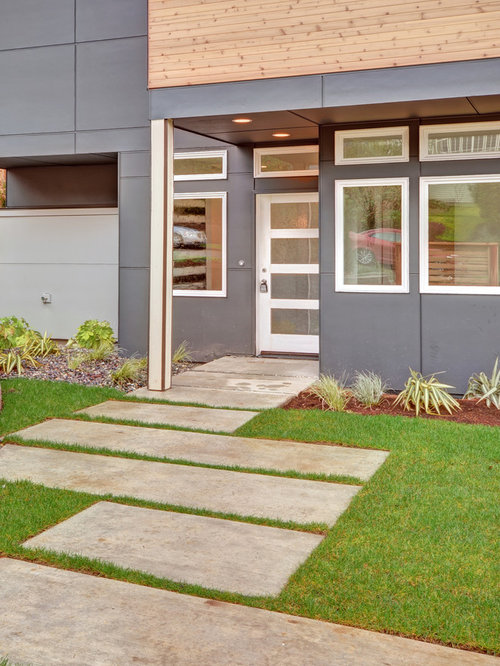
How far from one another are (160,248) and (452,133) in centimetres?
384

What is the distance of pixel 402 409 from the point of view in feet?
28.2

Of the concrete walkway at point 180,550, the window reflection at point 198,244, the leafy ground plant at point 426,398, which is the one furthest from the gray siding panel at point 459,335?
the window reflection at point 198,244

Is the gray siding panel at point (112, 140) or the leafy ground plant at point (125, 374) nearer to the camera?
the leafy ground plant at point (125, 374)

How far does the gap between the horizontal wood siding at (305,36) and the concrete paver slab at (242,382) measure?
3742mm

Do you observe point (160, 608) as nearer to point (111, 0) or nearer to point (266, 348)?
point (266, 348)

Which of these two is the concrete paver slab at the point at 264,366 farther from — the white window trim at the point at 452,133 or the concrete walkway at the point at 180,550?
the white window trim at the point at 452,133

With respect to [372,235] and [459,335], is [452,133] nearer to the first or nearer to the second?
[372,235]

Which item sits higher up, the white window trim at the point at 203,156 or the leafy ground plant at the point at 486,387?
the white window trim at the point at 203,156

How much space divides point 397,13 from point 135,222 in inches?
224

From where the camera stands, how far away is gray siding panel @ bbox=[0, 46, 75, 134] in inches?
496

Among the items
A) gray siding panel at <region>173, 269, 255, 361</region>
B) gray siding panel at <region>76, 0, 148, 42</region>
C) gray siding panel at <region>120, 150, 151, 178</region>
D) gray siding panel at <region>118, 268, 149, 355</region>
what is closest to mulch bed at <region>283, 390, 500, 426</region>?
gray siding panel at <region>173, 269, 255, 361</region>

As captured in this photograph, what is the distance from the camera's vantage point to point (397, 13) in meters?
8.02

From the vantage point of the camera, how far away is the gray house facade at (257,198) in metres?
9.10

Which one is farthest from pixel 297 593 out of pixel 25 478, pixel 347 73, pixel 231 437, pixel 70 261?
pixel 70 261
